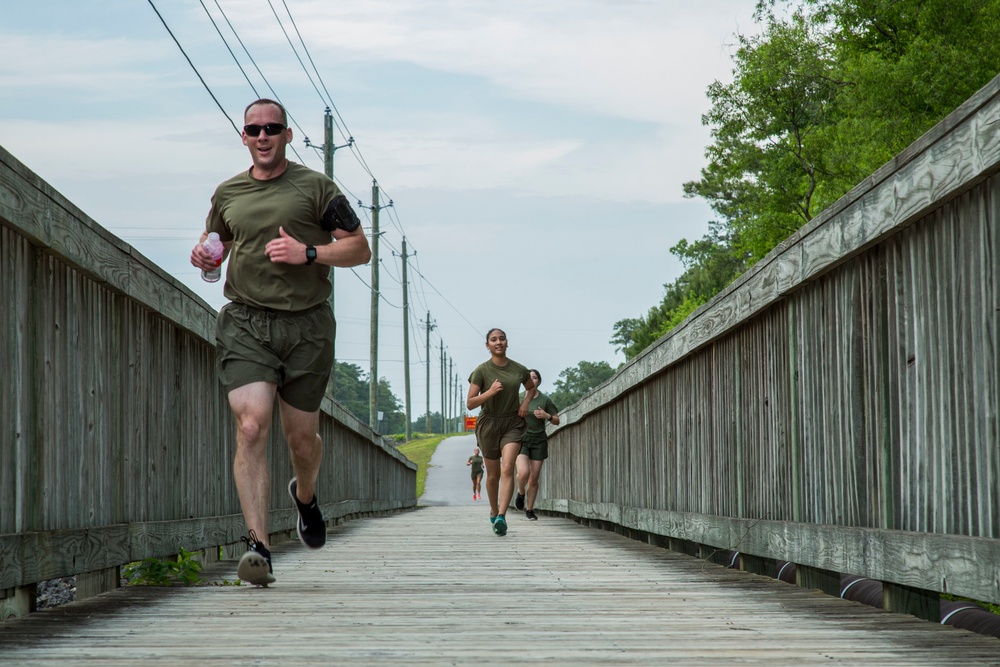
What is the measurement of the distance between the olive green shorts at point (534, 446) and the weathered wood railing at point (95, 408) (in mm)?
7042

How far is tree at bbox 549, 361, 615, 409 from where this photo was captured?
171 metres

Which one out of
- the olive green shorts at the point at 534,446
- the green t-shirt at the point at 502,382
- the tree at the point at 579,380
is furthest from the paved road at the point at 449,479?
the tree at the point at 579,380

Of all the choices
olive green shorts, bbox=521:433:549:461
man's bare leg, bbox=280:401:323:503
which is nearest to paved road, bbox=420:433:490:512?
olive green shorts, bbox=521:433:549:461

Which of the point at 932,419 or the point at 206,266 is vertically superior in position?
the point at 206,266

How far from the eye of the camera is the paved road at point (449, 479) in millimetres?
37812

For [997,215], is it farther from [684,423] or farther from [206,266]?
[684,423]

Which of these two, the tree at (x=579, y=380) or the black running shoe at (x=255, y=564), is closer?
the black running shoe at (x=255, y=564)

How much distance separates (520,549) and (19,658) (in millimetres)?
4883

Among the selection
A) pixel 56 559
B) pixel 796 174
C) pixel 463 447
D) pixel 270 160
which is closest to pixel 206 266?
pixel 270 160

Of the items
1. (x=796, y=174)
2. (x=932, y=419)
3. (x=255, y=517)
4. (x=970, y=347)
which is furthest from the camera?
(x=796, y=174)

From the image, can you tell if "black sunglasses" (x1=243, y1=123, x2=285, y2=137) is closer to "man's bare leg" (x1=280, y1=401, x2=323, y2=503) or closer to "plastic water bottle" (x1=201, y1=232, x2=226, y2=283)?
"plastic water bottle" (x1=201, y1=232, x2=226, y2=283)

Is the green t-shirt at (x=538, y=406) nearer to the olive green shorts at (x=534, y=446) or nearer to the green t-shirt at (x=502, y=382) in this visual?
the olive green shorts at (x=534, y=446)

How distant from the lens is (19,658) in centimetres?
325

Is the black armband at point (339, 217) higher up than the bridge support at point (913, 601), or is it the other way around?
the black armband at point (339, 217)
